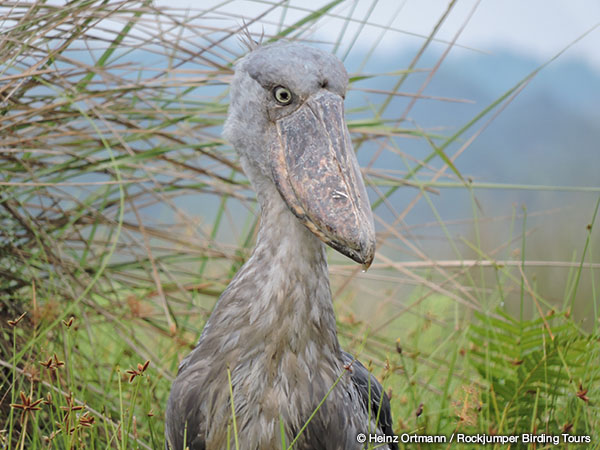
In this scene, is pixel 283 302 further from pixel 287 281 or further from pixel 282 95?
pixel 282 95

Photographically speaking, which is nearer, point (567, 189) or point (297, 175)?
point (297, 175)

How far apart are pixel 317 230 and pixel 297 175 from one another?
14cm

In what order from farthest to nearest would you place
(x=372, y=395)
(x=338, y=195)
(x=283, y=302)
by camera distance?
(x=372, y=395) < (x=283, y=302) < (x=338, y=195)

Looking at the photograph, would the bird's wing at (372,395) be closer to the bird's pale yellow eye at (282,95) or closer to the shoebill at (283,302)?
the shoebill at (283,302)

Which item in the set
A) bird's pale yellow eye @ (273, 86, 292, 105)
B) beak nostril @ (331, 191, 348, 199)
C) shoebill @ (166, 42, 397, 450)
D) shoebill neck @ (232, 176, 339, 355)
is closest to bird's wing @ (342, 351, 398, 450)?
shoebill @ (166, 42, 397, 450)

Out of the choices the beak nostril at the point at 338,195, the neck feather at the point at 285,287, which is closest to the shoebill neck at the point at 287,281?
the neck feather at the point at 285,287

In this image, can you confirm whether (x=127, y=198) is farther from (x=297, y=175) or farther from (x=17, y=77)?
(x=297, y=175)

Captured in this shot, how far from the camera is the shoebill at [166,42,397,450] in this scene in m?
1.60

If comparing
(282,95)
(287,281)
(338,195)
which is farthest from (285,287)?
(282,95)

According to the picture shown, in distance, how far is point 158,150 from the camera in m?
2.48

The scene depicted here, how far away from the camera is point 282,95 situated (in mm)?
1650

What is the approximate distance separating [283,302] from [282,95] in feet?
1.56

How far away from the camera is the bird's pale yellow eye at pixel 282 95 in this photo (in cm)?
164

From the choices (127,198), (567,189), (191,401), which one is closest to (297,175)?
(191,401)
